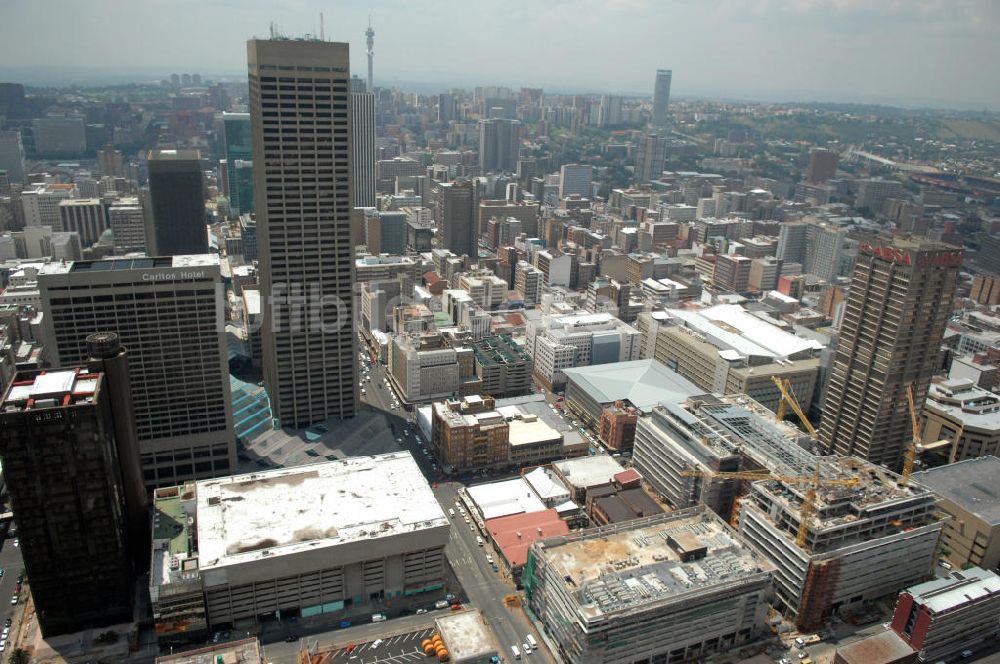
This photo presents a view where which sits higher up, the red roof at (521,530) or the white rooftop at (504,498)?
the red roof at (521,530)

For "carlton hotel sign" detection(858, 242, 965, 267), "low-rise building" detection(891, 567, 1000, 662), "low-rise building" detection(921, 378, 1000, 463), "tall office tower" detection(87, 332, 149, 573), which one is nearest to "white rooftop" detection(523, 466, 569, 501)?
"low-rise building" detection(891, 567, 1000, 662)

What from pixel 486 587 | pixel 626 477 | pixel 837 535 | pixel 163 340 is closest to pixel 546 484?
pixel 626 477

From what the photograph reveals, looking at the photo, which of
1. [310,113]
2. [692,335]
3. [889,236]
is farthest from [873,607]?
[310,113]

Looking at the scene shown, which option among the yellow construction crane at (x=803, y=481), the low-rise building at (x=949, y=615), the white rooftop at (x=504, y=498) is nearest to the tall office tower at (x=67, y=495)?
the white rooftop at (x=504, y=498)

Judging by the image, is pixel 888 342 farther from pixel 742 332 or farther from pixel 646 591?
pixel 646 591

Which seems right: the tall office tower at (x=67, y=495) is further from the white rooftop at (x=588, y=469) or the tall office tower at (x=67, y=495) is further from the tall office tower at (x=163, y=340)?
the white rooftop at (x=588, y=469)

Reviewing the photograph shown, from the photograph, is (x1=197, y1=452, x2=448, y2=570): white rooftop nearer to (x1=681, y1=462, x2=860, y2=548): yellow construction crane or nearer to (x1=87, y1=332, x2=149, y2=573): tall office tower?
(x1=87, y1=332, x2=149, y2=573): tall office tower
